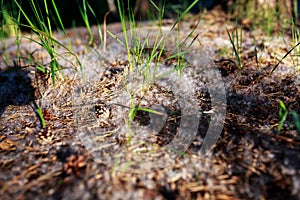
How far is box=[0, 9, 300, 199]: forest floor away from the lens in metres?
0.88

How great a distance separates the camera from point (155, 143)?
1.06m

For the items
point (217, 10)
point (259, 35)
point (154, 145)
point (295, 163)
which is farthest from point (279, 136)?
point (217, 10)

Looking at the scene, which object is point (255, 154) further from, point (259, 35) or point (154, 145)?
point (259, 35)

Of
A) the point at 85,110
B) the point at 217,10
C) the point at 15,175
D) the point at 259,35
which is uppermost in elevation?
the point at 217,10

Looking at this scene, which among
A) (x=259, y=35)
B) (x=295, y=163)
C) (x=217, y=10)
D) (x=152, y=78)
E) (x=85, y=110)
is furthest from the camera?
(x=217, y=10)

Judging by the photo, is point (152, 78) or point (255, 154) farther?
point (152, 78)

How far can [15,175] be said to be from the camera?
0.94 metres

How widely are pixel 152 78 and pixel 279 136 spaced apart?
67cm

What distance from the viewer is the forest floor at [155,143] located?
34.8 inches

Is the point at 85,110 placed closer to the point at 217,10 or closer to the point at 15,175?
the point at 15,175

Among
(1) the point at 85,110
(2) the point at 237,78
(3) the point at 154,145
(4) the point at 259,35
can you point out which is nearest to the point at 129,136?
(3) the point at 154,145

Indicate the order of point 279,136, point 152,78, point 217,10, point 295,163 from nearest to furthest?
1. point 295,163
2. point 279,136
3. point 152,78
4. point 217,10

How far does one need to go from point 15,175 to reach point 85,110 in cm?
41

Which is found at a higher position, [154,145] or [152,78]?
[152,78]
